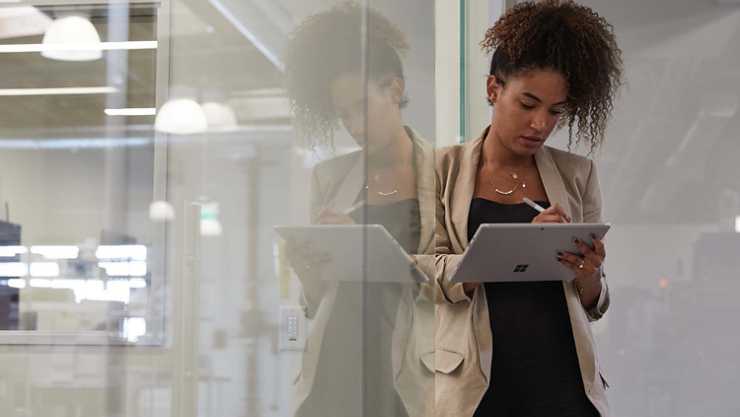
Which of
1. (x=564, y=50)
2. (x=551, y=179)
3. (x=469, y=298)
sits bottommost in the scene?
(x=469, y=298)

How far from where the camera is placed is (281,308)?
0.55 m

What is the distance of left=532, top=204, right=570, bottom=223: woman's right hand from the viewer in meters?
1.30

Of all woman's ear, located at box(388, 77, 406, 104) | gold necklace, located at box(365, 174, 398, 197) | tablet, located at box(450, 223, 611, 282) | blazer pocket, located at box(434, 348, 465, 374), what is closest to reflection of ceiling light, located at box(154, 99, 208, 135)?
gold necklace, located at box(365, 174, 398, 197)

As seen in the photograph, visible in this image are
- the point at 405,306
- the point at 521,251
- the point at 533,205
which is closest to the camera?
the point at 405,306

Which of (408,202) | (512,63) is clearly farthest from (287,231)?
(512,63)

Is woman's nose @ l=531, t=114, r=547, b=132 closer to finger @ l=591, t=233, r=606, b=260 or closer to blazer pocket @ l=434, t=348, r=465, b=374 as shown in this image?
finger @ l=591, t=233, r=606, b=260

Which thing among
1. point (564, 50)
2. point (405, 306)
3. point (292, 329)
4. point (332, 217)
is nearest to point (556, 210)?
point (564, 50)

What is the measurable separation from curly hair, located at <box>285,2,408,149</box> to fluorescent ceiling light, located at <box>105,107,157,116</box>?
14 centimetres

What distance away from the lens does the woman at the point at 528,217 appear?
129 cm

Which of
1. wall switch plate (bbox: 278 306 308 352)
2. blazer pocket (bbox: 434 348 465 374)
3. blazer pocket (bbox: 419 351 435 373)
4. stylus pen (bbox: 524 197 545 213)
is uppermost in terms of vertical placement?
stylus pen (bbox: 524 197 545 213)

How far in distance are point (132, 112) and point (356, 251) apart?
1.04 feet

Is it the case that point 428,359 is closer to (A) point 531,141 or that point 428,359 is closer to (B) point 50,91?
(A) point 531,141

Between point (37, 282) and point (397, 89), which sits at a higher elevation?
point (397, 89)

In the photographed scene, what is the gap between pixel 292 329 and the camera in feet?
1.83
